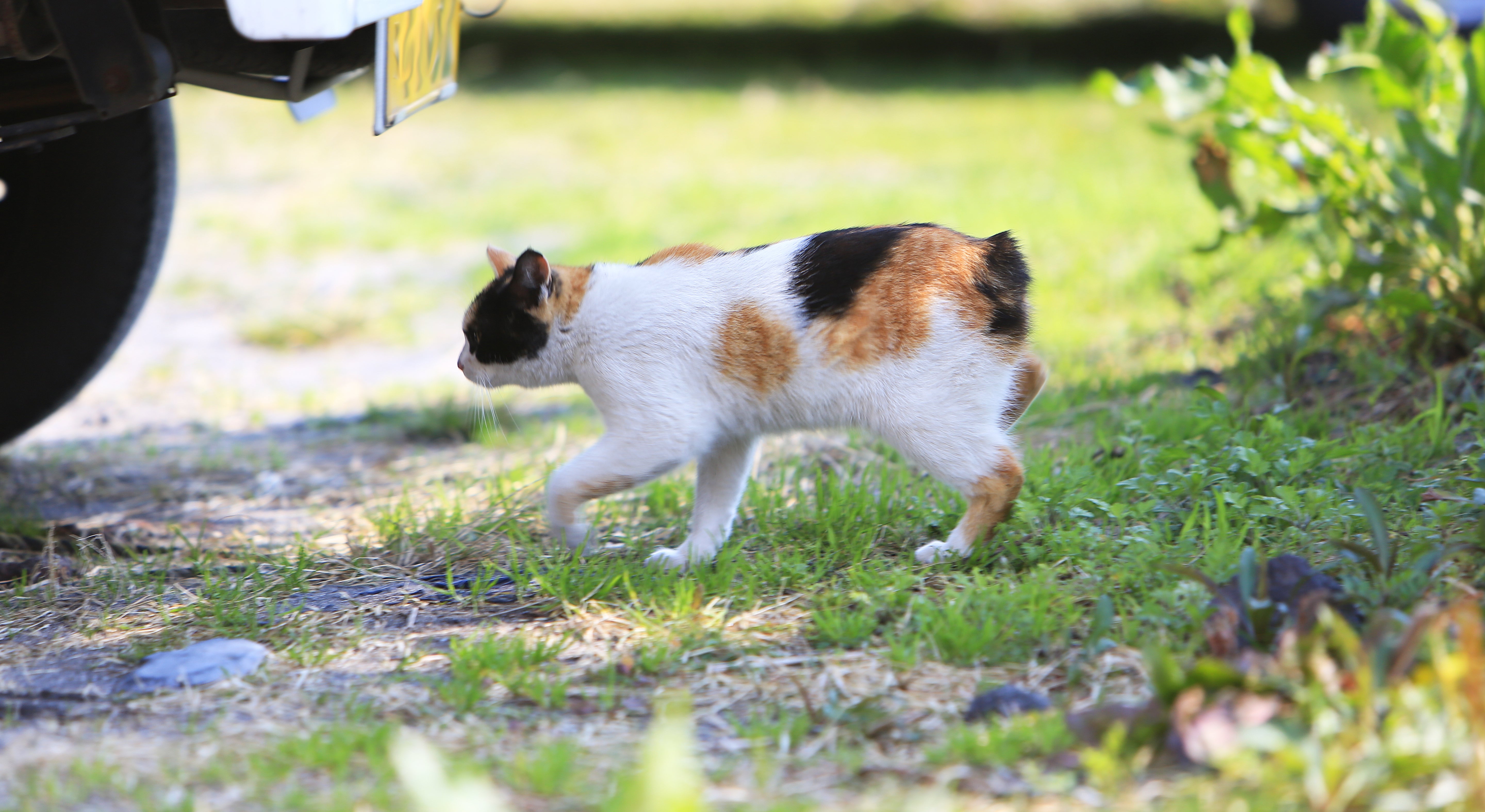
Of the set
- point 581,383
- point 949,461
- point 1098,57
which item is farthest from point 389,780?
point 1098,57

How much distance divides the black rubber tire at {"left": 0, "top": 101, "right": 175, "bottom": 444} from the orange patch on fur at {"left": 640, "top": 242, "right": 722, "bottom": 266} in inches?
52.7

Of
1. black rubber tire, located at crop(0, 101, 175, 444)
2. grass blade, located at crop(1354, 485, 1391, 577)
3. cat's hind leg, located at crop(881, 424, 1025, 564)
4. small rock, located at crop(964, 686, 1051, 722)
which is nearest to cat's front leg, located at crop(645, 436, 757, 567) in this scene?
cat's hind leg, located at crop(881, 424, 1025, 564)

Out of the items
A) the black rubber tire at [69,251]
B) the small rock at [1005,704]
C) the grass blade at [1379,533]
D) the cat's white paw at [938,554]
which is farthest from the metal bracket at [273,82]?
the grass blade at [1379,533]

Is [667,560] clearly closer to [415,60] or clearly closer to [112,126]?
[415,60]

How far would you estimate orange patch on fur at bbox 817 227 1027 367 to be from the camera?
237 cm

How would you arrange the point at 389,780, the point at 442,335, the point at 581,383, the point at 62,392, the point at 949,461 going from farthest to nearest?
the point at 442,335, the point at 62,392, the point at 581,383, the point at 949,461, the point at 389,780

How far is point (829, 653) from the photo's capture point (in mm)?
2111

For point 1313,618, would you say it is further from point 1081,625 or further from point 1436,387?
point 1436,387

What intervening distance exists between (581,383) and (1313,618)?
1450mm

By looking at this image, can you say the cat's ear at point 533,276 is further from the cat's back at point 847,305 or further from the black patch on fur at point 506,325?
the cat's back at point 847,305

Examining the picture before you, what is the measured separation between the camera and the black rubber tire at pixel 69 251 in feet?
9.70

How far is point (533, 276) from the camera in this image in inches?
97.0

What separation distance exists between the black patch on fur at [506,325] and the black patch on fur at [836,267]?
549 millimetres

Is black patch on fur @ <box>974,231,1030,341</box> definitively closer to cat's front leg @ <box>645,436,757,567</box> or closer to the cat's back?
the cat's back
